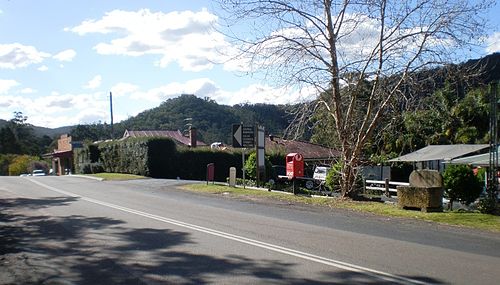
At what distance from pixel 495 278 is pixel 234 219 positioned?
24.3 ft

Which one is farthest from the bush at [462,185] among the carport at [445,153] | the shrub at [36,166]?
the shrub at [36,166]

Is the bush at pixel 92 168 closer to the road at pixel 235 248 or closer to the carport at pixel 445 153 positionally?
the carport at pixel 445 153

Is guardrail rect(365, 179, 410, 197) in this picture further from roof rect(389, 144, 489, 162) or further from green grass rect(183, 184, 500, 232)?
green grass rect(183, 184, 500, 232)

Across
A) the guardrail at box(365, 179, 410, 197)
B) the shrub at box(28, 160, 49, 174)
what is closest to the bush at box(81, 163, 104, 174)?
the shrub at box(28, 160, 49, 174)

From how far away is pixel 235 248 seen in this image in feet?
31.7

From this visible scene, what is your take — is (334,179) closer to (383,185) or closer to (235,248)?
(383,185)

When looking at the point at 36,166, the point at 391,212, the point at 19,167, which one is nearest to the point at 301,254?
the point at 391,212

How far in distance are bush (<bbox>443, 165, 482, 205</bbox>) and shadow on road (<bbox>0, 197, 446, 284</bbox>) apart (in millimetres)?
9271

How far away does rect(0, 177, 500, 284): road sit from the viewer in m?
7.62

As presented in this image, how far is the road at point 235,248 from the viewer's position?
7625 millimetres

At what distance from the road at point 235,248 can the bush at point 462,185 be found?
345cm

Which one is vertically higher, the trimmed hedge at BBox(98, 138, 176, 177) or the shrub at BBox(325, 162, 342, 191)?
the trimmed hedge at BBox(98, 138, 176, 177)

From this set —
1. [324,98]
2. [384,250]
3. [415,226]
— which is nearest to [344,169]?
[324,98]

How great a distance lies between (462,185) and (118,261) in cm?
1170
